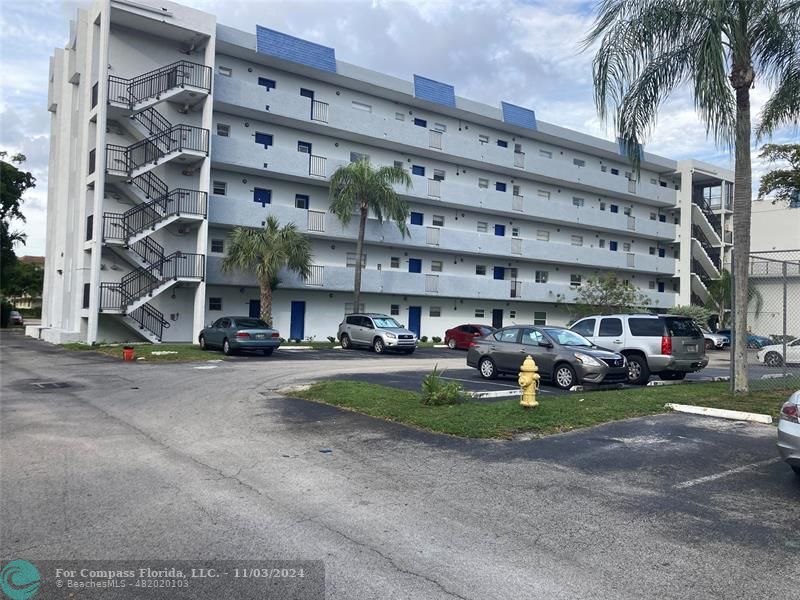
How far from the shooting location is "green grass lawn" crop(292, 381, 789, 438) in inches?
373

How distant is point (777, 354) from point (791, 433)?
22091 millimetres

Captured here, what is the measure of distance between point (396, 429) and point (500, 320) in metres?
35.1

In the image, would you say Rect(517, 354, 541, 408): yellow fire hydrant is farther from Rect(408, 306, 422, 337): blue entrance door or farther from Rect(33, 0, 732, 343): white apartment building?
Rect(408, 306, 422, 337): blue entrance door

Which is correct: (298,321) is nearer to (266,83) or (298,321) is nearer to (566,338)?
(266,83)

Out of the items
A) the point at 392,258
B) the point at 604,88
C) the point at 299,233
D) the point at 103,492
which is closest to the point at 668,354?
the point at 604,88

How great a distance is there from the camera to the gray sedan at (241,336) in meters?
24.0

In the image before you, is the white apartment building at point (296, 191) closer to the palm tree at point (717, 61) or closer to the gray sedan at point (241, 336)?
the gray sedan at point (241, 336)

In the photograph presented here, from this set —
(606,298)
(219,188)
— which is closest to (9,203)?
(219,188)

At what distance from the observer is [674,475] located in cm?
712

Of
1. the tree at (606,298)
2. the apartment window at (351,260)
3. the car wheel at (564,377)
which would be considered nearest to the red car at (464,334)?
the apartment window at (351,260)

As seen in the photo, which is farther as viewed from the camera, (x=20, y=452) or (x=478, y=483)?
(x=20, y=452)

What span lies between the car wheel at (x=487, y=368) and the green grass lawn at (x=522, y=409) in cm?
368

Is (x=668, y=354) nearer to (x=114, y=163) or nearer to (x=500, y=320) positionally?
(x=114, y=163)

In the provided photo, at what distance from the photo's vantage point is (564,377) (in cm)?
1465
